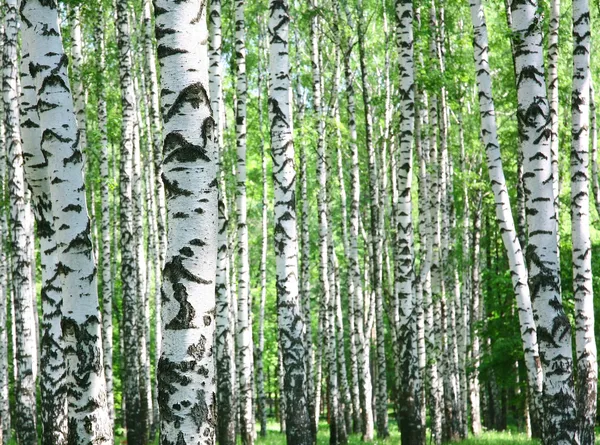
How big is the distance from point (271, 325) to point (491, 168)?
31.5m

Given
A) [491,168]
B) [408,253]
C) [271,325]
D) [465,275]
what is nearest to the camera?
[491,168]

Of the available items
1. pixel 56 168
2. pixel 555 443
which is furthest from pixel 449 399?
pixel 56 168

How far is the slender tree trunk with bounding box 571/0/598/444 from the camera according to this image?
29.2 feet

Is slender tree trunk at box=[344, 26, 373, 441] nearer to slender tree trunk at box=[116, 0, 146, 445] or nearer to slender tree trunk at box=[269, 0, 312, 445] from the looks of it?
slender tree trunk at box=[116, 0, 146, 445]

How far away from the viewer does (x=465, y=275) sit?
70.1 ft

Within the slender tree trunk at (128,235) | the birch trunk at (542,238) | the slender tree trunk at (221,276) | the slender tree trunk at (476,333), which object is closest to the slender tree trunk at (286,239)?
the slender tree trunk at (221,276)

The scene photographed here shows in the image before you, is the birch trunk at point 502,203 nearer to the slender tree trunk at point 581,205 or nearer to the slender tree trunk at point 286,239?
the slender tree trunk at point 581,205

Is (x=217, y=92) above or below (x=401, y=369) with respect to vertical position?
above

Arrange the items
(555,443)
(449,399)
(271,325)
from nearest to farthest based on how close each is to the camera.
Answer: (555,443) → (449,399) → (271,325)

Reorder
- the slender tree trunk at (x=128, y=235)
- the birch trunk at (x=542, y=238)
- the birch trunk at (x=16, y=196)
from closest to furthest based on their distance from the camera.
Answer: the birch trunk at (x=542, y=238)
the birch trunk at (x=16, y=196)
the slender tree trunk at (x=128, y=235)

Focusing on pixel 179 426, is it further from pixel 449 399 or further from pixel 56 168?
pixel 449 399

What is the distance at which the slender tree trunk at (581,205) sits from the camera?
8906 millimetres

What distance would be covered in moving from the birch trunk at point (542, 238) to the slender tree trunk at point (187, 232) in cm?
392

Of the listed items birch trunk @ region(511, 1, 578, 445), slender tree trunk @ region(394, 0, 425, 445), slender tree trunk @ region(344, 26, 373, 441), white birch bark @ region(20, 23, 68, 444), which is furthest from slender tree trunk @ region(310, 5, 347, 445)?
white birch bark @ region(20, 23, 68, 444)
